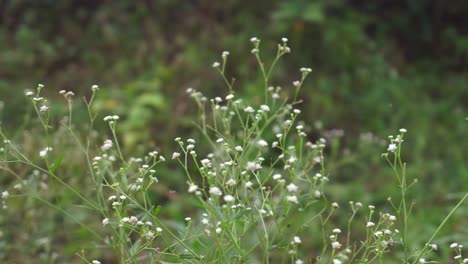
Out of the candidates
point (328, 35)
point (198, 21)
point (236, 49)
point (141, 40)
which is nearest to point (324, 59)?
point (328, 35)

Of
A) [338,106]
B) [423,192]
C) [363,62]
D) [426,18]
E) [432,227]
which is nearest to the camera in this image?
[432,227]

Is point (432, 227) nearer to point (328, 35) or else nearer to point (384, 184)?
point (384, 184)

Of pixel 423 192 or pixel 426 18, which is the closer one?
pixel 423 192

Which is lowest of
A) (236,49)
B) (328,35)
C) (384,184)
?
(384,184)

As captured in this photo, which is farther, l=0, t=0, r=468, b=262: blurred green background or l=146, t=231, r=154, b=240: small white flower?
l=0, t=0, r=468, b=262: blurred green background

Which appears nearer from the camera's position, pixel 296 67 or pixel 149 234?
pixel 149 234

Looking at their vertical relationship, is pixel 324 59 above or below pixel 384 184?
above

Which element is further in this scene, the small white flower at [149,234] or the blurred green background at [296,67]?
the blurred green background at [296,67]

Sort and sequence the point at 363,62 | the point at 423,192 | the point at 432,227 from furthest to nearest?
the point at 363,62, the point at 423,192, the point at 432,227
